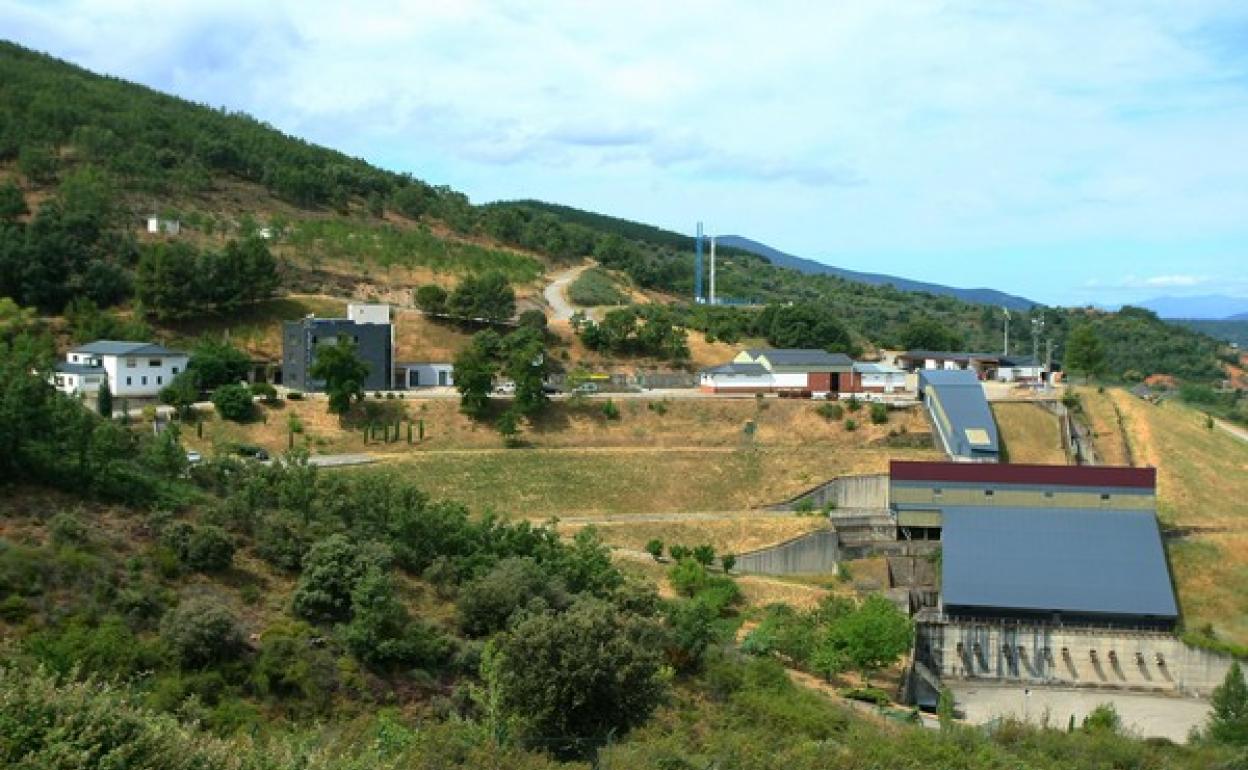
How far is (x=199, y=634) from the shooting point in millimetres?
18688

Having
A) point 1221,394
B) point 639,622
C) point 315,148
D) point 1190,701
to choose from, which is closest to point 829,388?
point 1190,701

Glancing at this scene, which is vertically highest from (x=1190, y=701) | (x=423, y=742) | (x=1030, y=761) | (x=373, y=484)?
(x=373, y=484)

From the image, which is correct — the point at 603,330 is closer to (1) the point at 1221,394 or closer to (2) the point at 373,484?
(2) the point at 373,484

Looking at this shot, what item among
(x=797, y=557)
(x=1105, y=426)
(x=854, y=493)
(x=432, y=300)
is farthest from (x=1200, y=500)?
Answer: (x=432, y=300)

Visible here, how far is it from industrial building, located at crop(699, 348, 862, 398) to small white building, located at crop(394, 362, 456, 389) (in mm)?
10844

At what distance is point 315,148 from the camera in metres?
95.4

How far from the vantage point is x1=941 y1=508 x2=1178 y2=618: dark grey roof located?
32.2 m

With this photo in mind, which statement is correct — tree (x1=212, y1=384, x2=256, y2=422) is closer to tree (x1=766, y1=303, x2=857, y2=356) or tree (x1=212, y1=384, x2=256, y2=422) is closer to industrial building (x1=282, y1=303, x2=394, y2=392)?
industrial building (x1=282, y1=303, x2=394, y2=392)

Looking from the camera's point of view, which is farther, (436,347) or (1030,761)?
(436,347)

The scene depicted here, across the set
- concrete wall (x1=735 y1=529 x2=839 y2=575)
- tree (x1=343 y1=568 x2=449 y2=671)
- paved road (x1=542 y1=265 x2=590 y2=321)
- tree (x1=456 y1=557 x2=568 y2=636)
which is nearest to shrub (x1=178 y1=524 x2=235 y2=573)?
tree (x1=343 y1=568 x2=449 y2=671)

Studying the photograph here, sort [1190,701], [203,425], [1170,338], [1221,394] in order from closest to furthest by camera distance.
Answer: [1190,701]
[203,425]
[1221,394]
[1170,338]

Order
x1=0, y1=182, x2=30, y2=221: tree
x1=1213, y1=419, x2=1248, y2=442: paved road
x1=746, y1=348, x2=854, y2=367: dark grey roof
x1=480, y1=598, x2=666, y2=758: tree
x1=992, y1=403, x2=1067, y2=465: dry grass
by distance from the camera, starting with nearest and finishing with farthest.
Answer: x1=480, y1=598, x2=666, y2=758: tree < x1=992, y1=403, x2=1067, y2=465: dry grass < x1=1213, y1=419, x2=1248, y2=442: paved road < x1=746, y1=348, x2=854, y2=367: dark grey roof < x1=0, y1=182, x2=30, y2=221: tree

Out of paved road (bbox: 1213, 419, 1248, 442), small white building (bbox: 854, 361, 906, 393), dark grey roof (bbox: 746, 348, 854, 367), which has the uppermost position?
dark grey roof (bbox: 746, 348, 854, 367)

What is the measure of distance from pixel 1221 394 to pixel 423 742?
2842 inches
